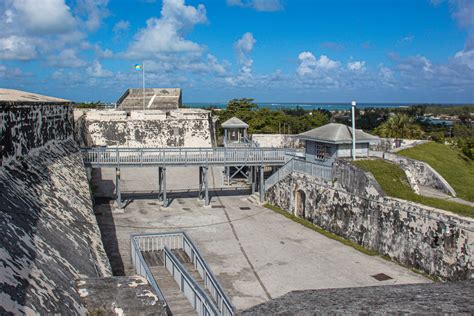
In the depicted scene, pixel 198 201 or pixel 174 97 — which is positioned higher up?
pixel 174 97

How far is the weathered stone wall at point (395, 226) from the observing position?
1429 cm

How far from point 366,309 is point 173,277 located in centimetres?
1128

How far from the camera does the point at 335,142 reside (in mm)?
21703

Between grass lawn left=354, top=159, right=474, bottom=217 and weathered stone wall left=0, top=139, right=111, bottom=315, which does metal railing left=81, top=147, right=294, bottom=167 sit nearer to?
grass lawn left=354, top=159, right=474, bottom=217

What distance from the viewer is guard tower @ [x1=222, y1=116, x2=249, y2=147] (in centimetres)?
3136

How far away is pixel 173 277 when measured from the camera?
1374cm

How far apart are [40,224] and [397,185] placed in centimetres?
1566

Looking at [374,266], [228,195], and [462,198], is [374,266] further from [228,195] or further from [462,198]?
[228,195]

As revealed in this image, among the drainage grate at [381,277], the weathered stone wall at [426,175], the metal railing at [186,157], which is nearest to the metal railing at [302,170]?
the metal railing at [186,157]

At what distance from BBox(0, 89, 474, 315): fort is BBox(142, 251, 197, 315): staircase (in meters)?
0.06

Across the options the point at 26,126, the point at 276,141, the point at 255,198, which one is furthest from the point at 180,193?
the point at 26,126

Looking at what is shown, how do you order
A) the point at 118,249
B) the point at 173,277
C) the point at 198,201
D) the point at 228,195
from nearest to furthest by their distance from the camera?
the point at 173,277 → the point at 118,249 → the point at 198,201 → the point at 228,195

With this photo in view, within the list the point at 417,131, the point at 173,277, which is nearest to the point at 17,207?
the point at 173,277

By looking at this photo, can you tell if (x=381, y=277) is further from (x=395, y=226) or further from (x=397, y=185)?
(x=397, y=185)
